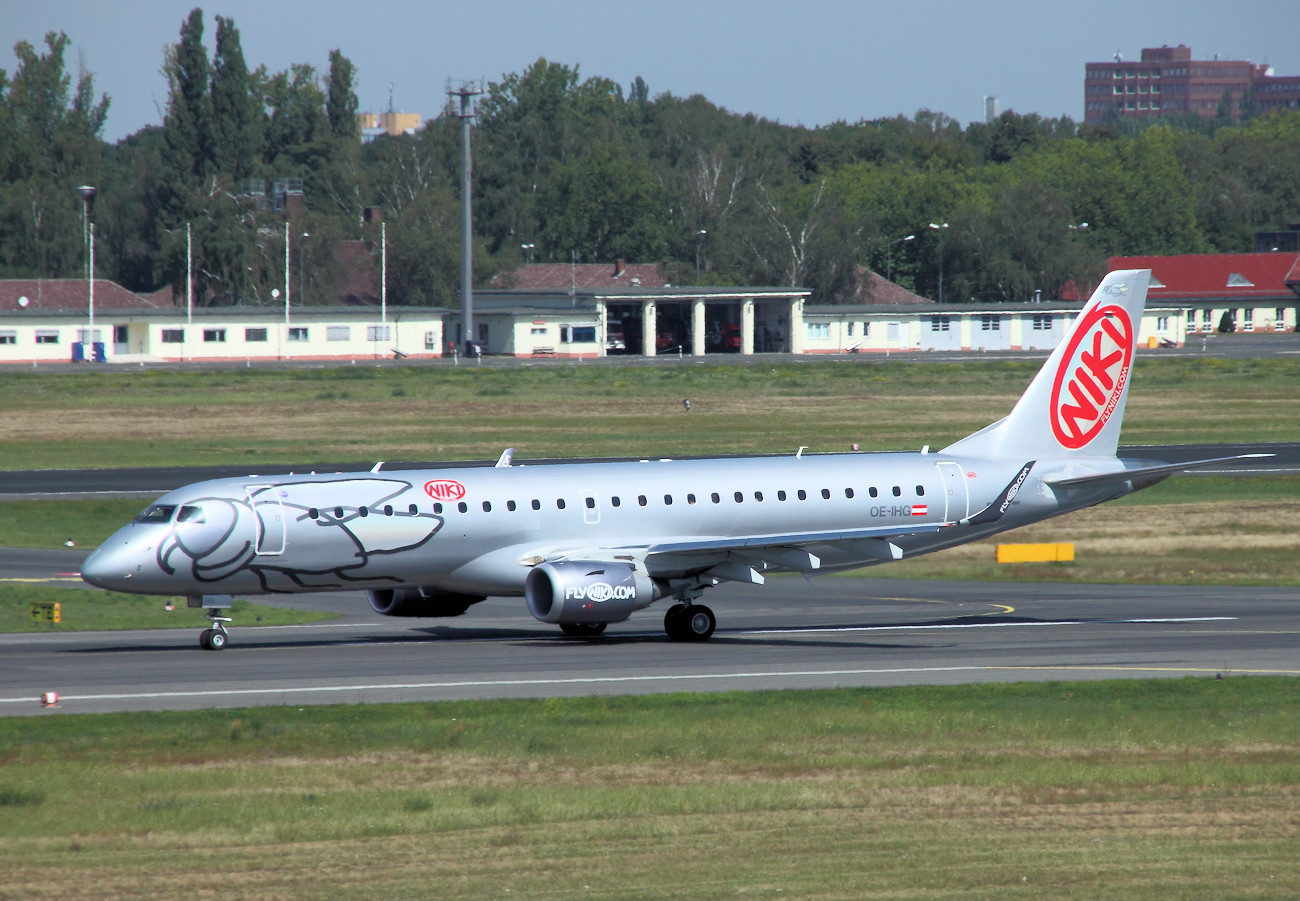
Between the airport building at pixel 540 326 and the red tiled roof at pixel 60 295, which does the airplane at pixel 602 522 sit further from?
the red tiled roof at pixel 60 295

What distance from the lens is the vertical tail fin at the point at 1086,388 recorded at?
1558 inches

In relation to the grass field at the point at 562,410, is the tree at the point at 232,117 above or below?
above

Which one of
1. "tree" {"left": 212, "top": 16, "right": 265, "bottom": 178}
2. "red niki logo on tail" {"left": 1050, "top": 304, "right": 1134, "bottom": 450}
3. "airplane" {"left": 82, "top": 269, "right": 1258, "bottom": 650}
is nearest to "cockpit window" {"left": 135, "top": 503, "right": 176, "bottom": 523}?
"airplane" {"left": 82, "top": 269, "right": 1258, "bottom": 650}

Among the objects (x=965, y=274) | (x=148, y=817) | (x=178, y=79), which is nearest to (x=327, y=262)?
(x=178, y=79)

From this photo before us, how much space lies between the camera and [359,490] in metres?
33.3

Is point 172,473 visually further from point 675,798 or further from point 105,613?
point 675,798

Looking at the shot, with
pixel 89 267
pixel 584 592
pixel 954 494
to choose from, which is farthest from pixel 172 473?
pixel 89 267

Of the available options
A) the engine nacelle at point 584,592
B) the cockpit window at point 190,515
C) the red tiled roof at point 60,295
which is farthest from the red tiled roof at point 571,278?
Answer: the cockpit window at point 190,515

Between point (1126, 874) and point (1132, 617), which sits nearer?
point (1126, 874)

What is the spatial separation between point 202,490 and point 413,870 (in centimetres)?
1797

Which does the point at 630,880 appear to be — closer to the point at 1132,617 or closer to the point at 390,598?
the point at 390,598

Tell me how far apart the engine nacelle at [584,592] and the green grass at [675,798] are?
239 inches

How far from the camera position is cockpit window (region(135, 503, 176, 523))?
105ft

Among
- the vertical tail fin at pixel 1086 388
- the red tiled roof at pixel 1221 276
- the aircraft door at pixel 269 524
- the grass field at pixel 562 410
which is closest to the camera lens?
the aircraft door at pixel 269 524
